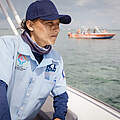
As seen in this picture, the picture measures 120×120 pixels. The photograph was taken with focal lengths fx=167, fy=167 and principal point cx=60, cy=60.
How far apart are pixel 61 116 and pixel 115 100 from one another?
212 inches

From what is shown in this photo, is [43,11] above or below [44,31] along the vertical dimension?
above

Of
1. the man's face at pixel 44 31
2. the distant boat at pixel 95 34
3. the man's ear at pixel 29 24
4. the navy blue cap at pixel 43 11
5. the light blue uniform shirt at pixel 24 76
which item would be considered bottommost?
the distant boat at pixel 95 34

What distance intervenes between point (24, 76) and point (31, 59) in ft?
0.48

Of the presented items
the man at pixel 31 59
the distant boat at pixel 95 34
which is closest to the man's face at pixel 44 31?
the man at pixel 31 59

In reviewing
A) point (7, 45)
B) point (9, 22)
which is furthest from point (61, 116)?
point (9, 22)

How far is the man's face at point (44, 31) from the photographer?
1332 millimetres

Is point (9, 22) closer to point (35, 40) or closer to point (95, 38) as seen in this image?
point (35, 40)

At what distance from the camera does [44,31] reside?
133cm

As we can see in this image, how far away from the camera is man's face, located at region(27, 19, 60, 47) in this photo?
1332mm

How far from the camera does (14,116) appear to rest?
1.38 meters

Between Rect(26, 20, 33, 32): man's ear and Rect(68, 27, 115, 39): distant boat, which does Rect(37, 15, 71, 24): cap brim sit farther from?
Rect(68, 27, 115, 39): distant boat

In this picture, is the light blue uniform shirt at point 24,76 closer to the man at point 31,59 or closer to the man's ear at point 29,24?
the man at point 31,59

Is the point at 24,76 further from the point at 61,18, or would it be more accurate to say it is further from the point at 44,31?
Answer: the point at 61,18

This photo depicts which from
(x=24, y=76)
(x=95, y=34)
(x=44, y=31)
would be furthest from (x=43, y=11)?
(x=95, y=34)
